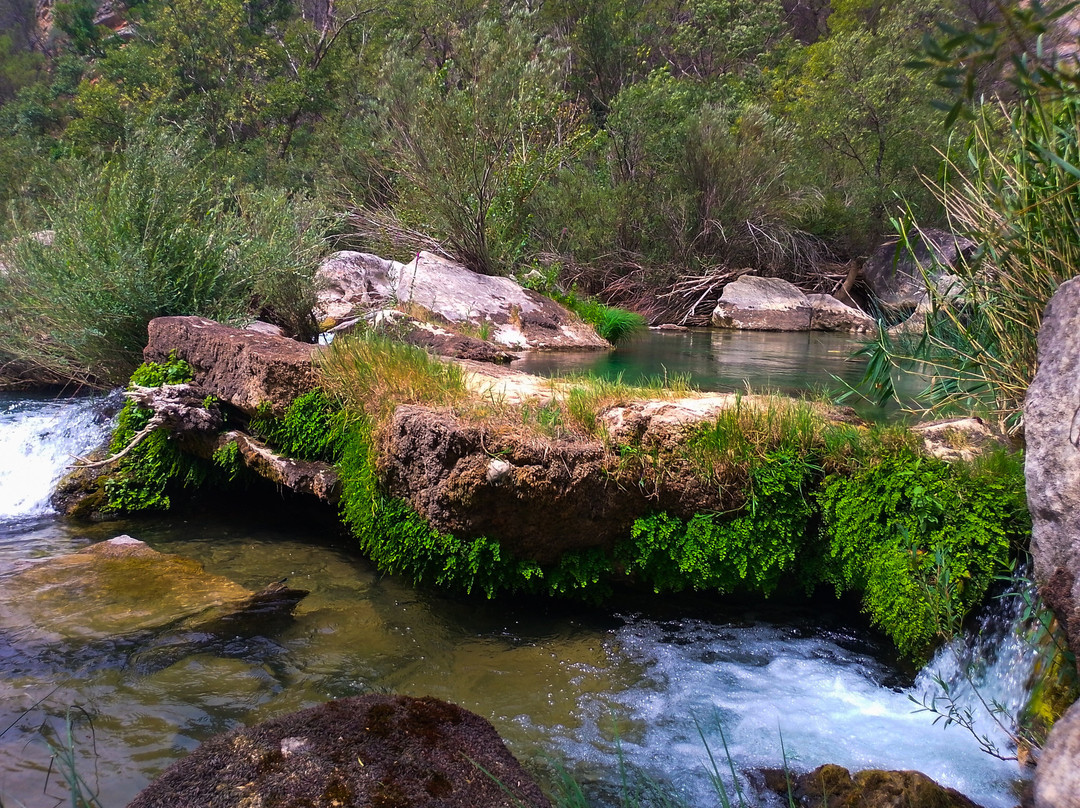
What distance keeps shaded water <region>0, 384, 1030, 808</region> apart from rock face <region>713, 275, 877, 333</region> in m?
13.2

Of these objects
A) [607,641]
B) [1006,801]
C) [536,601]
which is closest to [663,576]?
[607,641]

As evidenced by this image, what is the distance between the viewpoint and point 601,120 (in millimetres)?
27141

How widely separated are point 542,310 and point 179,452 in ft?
24.6

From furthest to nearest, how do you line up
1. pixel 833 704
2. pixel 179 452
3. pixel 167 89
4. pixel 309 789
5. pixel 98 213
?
pixel 167 89, pixel 98 213, pixel 179 452, pixel 833 704, pixel 309 789

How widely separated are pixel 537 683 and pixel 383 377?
2372mm

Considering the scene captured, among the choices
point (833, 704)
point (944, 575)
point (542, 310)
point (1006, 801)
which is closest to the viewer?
point (1006, 801)

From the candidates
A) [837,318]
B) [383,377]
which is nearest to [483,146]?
[837,318]

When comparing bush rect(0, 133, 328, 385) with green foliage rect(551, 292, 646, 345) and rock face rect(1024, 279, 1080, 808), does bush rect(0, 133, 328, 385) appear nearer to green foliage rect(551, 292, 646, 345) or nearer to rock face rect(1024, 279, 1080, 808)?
green foliage rect(551, 292, 646, 345)

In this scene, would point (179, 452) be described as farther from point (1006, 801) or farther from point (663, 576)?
point (1006, 801)

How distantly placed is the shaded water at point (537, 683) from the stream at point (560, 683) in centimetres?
1

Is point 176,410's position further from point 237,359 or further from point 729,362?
point 729,362

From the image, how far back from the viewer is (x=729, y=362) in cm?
1062

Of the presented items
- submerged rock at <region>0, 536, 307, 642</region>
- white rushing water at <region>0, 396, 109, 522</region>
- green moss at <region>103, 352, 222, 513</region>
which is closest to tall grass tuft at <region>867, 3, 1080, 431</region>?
submerged rock at <region>0, 536, 307, 642</region>

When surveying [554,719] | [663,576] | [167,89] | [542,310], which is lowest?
[554,719]
